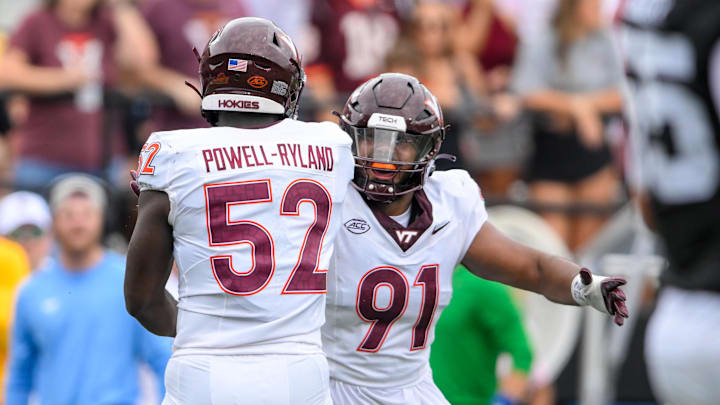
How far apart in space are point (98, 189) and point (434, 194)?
284cm

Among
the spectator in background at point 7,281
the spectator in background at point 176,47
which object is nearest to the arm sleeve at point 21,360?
the spectator in background at point 7,281

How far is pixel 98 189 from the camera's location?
7051mm

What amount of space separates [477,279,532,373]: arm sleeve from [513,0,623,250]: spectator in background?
6.53 ft

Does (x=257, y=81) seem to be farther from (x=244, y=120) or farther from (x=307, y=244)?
(x=307, y=244)

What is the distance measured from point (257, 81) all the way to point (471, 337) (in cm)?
325

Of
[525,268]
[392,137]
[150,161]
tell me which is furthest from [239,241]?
[525,268]

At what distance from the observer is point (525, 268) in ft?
15.5

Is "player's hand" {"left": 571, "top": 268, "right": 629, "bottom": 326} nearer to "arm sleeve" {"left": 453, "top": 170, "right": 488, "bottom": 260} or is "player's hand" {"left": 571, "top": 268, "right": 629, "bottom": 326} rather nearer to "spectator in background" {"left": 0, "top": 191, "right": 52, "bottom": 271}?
"arm sleeve" {"left": 453, "top": 170, "right": 488, "bottom": 260}

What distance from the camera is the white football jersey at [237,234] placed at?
398cm

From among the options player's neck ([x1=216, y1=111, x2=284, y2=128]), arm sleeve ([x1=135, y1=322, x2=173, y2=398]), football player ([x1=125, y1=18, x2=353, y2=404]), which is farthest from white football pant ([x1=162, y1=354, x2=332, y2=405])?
arm sleeve ([x1=135, y1=322, x2=173, y2=398])

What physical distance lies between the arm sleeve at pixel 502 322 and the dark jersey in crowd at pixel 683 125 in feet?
7.21

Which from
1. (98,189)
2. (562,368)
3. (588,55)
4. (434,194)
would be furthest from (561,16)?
(434,194)

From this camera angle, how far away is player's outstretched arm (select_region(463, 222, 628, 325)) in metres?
4.54

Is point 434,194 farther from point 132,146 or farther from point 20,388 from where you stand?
point 132,146
